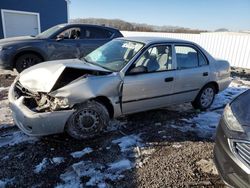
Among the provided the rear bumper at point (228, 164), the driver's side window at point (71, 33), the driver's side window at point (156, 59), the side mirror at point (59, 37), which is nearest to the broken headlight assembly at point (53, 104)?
the driver's side window at point (156, 59)

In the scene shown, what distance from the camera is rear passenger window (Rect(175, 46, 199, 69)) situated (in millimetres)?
4973

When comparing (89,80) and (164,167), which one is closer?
(164,167)

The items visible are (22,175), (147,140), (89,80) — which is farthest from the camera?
(147,140)

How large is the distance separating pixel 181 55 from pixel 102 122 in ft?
7.31

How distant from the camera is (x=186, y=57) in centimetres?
520

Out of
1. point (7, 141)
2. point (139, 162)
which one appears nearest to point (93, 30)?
point (7, 141)

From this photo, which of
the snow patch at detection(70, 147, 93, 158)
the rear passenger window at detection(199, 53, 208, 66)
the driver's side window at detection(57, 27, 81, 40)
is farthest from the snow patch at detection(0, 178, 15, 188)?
the driver's side window at detection(57, 27, 81, 40)

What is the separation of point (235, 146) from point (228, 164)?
203mm

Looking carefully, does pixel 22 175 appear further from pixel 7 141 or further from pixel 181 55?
pixel 181 55

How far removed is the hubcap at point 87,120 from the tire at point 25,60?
4.59m

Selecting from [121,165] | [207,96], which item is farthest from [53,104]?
[207,96]

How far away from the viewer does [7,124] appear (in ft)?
14.7

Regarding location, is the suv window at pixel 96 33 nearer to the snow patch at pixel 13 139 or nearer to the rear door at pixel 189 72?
the rear door at pixel 189 72

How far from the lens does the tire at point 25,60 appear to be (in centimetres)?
748
